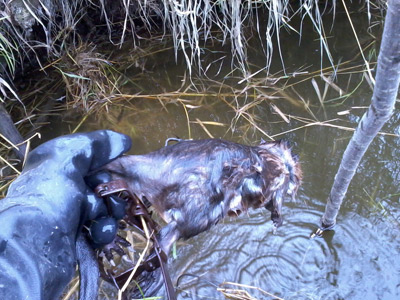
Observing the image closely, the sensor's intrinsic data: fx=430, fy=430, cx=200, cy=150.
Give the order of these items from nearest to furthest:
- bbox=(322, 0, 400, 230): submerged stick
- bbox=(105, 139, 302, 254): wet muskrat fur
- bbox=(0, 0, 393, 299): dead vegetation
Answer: bbox=(322, 0, 400, 230): submerged stick < bbox=(105, 139, 302, 254): wet muskrat fur < bbox=(0, 0, 393, 299): dead vegetation

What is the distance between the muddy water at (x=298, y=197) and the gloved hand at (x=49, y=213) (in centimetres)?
106

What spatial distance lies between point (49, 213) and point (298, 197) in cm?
176

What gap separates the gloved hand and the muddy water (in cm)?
106

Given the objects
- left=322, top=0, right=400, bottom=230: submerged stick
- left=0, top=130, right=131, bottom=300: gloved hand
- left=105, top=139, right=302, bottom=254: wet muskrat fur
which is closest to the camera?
left=0, top=130, right=131, bottom=300: gloved hand

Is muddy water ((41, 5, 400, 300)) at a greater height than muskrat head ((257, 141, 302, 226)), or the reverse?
muskrat head ((257, 141, 302, 226))

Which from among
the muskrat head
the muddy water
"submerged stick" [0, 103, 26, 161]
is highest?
the muskrat head

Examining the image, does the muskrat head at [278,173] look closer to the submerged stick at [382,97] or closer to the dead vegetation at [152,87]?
the submerged stick at [382,97]

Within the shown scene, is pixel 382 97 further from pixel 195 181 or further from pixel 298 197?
pixel 298 197

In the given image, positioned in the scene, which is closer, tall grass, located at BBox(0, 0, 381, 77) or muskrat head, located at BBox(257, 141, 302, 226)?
muskrat head, located at BBox(257, 141, 302, 226)

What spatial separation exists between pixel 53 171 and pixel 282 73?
102 inches

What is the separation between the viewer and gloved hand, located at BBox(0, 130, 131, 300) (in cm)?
110

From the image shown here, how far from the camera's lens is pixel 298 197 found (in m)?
2.64

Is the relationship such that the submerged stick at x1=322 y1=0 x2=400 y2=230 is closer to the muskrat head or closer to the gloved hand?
the muskrat head

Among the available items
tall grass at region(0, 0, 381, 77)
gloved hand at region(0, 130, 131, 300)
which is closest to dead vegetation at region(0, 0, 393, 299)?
tall grass at region(0, 0, 381, 77)
